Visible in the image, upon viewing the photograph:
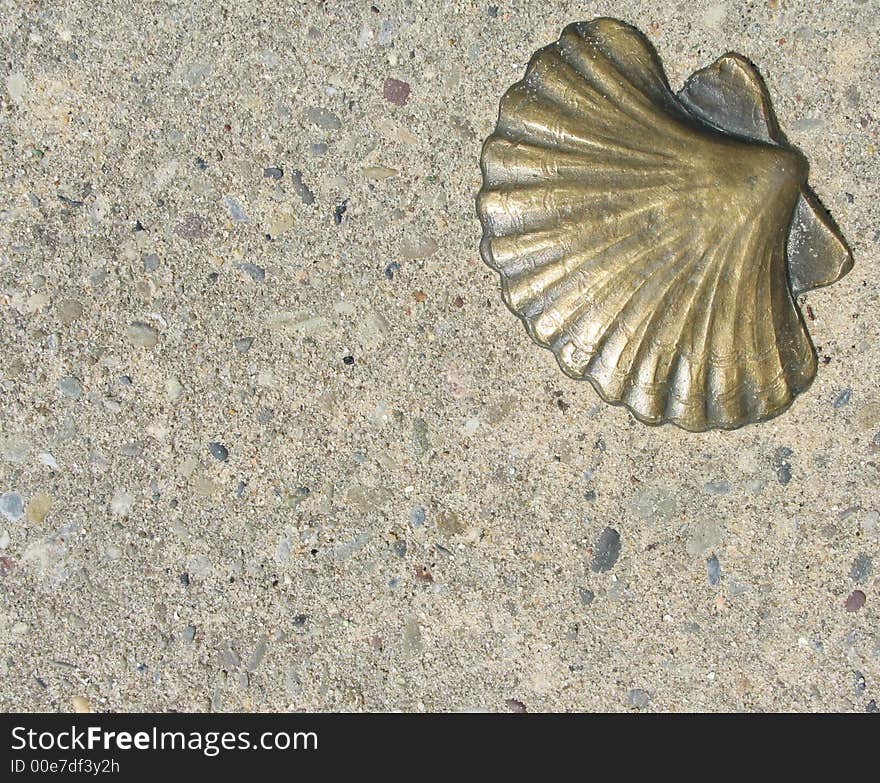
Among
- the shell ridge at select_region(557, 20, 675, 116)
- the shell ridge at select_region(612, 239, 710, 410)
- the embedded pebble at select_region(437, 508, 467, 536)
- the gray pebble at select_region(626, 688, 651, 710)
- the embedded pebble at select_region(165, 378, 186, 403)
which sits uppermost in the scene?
the shell ridge at select_region(557, 20, 675, 116)

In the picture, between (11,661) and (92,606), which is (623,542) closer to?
(92,606)

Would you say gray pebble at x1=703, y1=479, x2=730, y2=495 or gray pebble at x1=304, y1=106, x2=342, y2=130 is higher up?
gray pebble at x1=304, y1=106, x2=342, y2=130

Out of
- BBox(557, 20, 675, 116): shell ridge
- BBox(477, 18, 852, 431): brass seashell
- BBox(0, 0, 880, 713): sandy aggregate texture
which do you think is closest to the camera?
BBox(477, 18, 852, 431): brass seashell

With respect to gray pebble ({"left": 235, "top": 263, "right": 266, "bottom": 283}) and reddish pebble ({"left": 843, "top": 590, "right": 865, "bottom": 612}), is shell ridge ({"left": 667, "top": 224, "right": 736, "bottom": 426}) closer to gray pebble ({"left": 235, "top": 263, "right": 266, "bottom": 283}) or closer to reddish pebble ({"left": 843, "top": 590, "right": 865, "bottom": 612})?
reddish pebble ({"left": 843, "top": 590, "right": 865, "bottom": 612})

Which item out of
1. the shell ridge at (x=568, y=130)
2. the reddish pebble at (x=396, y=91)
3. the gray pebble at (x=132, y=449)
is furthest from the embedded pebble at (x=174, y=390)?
the shell ridge at (x=568, y=130)

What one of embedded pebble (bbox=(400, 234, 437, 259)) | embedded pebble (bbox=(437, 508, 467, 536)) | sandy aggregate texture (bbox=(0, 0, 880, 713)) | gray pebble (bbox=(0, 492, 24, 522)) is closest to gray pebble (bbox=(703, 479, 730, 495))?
sandy aggregate texture (bbox=(0, 0, 880, 713))

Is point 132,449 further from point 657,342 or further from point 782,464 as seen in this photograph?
point 782,464
